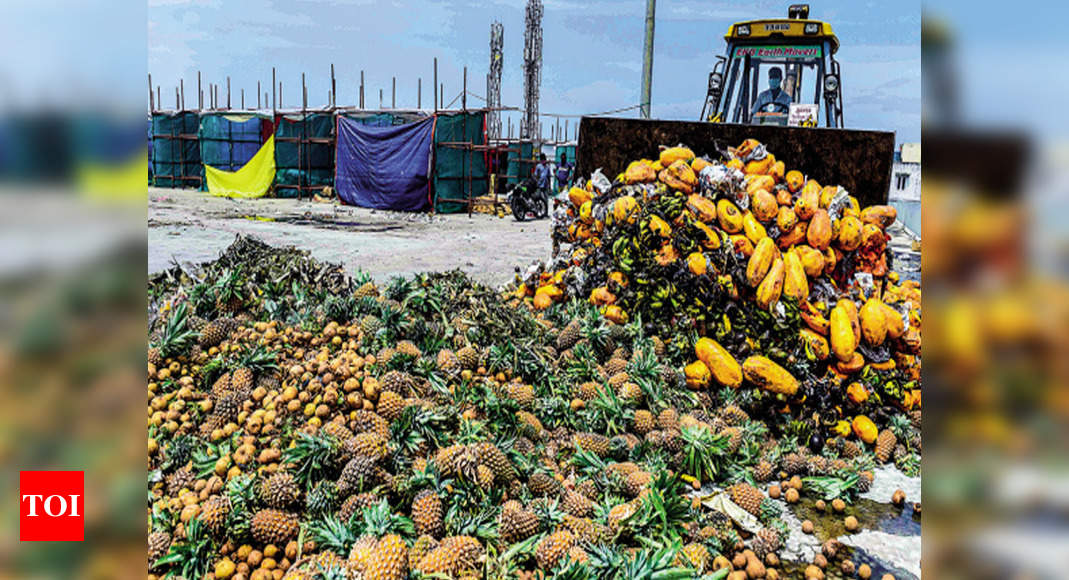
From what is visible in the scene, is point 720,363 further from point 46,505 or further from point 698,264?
point 46,505

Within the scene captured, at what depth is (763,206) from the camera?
19.5 ft

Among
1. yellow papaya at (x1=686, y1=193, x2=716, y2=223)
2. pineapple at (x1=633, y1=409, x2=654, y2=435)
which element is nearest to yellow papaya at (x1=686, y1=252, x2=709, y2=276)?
yellow papaya at (x1=686, y1=193, x2=716, y2=223)

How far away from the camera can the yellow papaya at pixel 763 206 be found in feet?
19.5

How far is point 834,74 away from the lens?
Result: 9.94 metres

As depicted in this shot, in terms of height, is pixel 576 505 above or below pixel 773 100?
below

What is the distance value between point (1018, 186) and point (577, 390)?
165 inches

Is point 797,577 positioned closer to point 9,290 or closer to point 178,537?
point 178,537

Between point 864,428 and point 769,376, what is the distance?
2.39ft

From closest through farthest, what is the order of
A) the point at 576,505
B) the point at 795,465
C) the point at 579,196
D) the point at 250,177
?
the point at 576,505
the point at 795,465
the point at 579,196
the point at 250,177

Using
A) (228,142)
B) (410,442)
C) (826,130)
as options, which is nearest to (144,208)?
(410,442)

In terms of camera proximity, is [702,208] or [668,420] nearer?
[668,420]

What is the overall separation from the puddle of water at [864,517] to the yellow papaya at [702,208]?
2520 mm

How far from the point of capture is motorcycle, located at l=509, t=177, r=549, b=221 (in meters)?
19.0

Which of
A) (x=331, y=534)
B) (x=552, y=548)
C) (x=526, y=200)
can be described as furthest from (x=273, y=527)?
(x=526, y=200)
